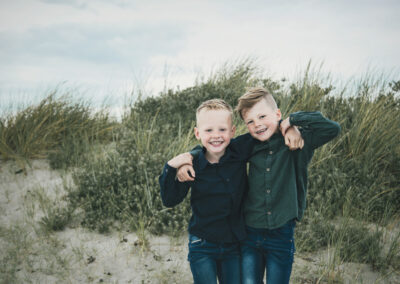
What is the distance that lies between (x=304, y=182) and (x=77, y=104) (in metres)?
6.43

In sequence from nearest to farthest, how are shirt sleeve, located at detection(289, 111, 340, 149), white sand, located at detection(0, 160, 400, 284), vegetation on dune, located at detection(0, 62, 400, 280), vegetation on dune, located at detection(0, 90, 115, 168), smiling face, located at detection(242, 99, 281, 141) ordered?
shirt sleeve, located at detection(289, 111, 340, 149) < smiling face, located at detection(242, 99, 281, 141) < white sand, located at detection(0, 160, 400, 284) < vegetation on dune, located at detection(0, 62, 400, 280) < vegetation on dune, located at detection(0, 90, 115, 168)

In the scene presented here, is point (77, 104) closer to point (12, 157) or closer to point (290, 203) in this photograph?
point (12, 157)

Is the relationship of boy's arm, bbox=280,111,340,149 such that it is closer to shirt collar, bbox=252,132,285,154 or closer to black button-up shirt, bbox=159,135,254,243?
shirt collar, bbox=252,132,285,154

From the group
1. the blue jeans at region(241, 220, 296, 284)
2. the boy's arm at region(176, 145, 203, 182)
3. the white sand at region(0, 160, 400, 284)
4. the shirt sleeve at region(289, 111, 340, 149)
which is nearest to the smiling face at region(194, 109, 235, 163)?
the boy's arm at region(176, 145, 203, 182)

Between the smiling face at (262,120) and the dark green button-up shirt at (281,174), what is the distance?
81 millimetres

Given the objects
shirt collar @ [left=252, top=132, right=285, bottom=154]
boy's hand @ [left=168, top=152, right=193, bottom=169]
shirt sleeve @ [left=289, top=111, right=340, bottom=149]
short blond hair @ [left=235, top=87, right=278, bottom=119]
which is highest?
short blond hair @ [left=235, top=87, right=278, bottom=119]

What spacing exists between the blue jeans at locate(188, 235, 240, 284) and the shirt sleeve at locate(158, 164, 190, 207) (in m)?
0.36

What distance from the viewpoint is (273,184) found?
2516 mm

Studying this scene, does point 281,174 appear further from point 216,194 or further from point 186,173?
point 186,173

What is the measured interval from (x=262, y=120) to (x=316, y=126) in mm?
396

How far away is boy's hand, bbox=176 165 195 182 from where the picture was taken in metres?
2.43

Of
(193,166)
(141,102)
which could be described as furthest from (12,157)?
(193,166)

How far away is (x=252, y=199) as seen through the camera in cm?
258

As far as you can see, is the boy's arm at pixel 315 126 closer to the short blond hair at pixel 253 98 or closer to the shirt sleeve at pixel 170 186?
the short blond hair at pixel 253 98
